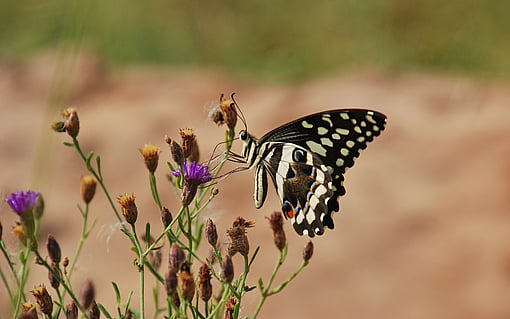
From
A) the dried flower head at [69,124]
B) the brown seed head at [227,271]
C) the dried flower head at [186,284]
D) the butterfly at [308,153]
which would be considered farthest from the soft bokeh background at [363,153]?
the dried flower head at [186,284]

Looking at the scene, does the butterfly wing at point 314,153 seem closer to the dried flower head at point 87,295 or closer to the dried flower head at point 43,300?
the dried flower head at point 87,295

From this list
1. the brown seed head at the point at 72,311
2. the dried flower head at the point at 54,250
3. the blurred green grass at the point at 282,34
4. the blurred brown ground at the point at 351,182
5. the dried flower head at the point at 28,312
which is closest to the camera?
the dried flower head at the point at 28,312

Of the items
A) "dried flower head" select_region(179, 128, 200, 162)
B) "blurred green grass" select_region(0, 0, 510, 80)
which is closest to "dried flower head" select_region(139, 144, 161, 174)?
"dried flower head" select_region(179, 128, 200, 162)

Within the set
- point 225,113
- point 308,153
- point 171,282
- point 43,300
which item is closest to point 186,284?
point 171,282

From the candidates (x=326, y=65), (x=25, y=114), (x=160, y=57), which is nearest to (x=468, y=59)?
(x=326, y=65)

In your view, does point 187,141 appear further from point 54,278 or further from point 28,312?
point 28,312

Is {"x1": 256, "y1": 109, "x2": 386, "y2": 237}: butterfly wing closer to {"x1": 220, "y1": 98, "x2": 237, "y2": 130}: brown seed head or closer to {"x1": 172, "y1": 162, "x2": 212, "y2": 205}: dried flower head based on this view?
{"x1": 220, "y1": 98, "x2": 237, "y2": 130}: brown seed head
